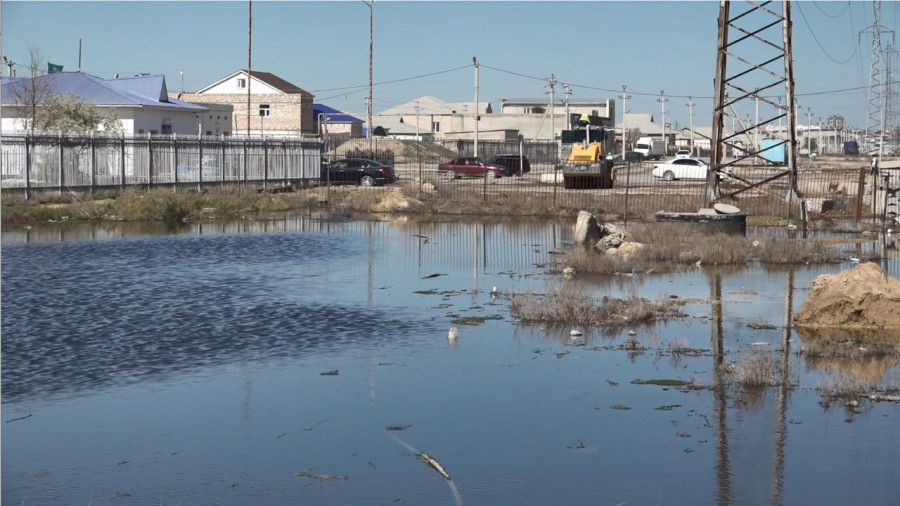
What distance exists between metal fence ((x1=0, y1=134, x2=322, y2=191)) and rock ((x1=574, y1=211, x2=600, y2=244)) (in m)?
18.2

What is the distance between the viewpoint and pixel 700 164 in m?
64.8

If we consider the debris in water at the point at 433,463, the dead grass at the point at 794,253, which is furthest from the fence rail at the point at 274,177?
the debris in water at the point at 433,463

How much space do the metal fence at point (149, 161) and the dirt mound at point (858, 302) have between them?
26505mm

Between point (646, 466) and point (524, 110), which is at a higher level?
point (524, 110)

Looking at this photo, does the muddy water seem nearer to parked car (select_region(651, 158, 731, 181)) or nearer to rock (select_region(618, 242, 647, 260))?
rock (select_region(618, 242, 647, 260))

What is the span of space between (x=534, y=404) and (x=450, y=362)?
247 cm

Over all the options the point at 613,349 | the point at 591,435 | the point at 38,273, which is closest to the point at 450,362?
the point at 613,349

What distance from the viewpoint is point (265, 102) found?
326ft

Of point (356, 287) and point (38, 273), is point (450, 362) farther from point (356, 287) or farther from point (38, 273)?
point (38, 273)

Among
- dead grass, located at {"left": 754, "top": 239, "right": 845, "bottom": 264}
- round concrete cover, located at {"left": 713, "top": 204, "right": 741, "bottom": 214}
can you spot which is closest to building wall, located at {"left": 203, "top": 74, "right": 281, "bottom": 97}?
round concrete cover, located at {"left": 713, "top": 204, "right": 741, "bottom": 214}

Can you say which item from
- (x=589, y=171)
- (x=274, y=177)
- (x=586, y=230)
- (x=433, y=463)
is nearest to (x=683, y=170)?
(x=589, y=171)

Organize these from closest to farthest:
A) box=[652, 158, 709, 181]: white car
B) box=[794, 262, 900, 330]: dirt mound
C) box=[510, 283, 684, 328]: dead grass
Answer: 1. box=[794, 262, 900, 330]: dirt mound
2. box=[510, 283, 684, 328]: dead grass
3. box=[652, 158, 709, 181]: white car

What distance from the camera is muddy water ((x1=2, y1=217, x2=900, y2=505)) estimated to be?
29.2 feet

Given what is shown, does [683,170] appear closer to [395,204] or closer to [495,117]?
[395,204]
